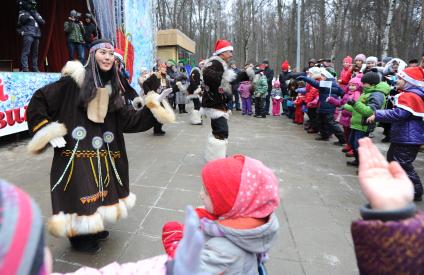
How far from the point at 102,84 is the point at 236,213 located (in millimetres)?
1747

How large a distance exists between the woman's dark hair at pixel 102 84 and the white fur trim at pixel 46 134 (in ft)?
0.77

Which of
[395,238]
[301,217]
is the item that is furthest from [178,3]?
[395,238]

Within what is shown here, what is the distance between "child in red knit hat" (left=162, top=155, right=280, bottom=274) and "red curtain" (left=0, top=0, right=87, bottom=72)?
37.9 ft

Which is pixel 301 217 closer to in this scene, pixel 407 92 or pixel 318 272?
pixel 318 272

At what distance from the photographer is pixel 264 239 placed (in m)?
1.48

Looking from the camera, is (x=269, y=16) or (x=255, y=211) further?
(x=269, y=16)

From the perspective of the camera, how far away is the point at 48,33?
11328 mm

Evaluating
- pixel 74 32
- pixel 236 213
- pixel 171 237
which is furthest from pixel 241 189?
pixel 74 32

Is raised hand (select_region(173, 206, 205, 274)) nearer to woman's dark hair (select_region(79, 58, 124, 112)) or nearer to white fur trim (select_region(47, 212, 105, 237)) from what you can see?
white fur trim (select_region(47, 212, 105, 237))

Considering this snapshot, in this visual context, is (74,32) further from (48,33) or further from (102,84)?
(102,84)

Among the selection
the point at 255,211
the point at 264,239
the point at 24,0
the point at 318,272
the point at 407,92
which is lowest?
the point at 318,272

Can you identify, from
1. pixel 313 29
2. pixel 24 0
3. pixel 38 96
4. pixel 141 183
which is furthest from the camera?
pixel 313 29

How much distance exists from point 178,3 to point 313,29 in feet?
48.3

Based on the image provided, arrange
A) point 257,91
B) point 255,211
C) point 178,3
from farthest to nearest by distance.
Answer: point 178,3, point 257,91, point 255,211
